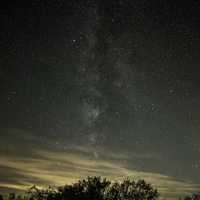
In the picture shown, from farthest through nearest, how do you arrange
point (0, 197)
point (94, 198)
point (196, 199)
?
point (0, 197) < point (196, 199) < point (94, 198)

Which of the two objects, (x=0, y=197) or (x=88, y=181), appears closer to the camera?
(x=88, y=181)

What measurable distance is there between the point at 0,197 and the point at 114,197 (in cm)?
2492

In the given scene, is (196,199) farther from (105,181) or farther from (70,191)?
(70,191)

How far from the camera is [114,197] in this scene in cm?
4197

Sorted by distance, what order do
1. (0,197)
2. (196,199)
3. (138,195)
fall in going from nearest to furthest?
(138,195) < (196,199) < (0,197)

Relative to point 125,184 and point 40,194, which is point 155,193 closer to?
point 125,184

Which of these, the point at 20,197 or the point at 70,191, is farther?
the point at 20,197

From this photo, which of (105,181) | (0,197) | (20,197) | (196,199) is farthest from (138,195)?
(0,197)

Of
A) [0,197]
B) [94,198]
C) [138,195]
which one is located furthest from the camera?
[0,197]

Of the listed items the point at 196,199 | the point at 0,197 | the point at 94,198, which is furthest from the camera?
the point at 0,197

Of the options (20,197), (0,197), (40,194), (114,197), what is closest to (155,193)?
(114,197)

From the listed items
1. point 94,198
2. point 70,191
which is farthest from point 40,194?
point 94,198

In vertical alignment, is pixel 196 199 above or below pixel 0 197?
above

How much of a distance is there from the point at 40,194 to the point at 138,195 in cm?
1335
